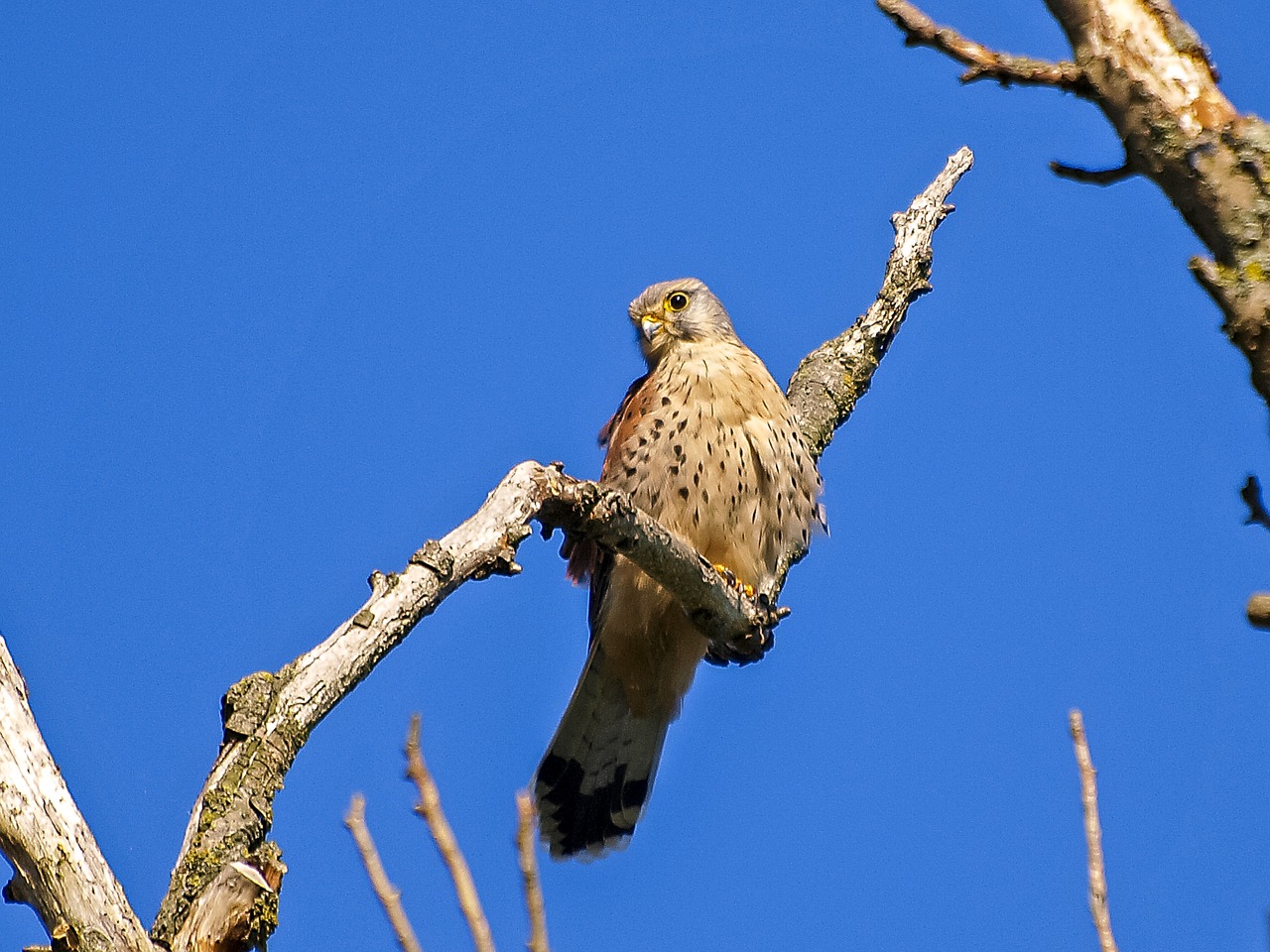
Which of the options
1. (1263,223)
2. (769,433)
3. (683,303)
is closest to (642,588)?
(769,433)

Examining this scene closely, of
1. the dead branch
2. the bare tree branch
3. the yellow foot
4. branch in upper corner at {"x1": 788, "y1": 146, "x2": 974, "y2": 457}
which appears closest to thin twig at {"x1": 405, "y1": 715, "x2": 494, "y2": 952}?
the bare tree branch

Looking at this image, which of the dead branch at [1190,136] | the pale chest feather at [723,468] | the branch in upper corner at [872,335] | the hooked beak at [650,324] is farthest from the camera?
the hooked beak at [650,324]

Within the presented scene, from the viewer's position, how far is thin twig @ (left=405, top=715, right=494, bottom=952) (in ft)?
5.14

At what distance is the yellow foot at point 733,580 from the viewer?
4.91 m

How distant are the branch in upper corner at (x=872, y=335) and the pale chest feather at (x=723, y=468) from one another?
1.13 feet

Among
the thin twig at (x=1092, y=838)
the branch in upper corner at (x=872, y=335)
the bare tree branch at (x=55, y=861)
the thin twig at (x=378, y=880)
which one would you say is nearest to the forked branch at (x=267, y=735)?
the bare tree branch at (x=55, y=861)

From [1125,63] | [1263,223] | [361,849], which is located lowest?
[361,849]

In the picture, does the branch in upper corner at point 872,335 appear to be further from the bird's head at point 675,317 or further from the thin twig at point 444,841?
the thin twig at point 444,841

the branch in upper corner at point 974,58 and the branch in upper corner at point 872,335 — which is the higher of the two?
the branch in upper corner at point 872,335

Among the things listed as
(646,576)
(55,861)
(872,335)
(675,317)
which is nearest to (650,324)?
(675,317)

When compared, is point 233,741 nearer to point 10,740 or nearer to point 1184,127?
point 10,740

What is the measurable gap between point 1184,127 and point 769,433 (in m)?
3.55

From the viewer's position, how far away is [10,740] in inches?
90.4

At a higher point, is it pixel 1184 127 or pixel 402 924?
pixel 1184 127
